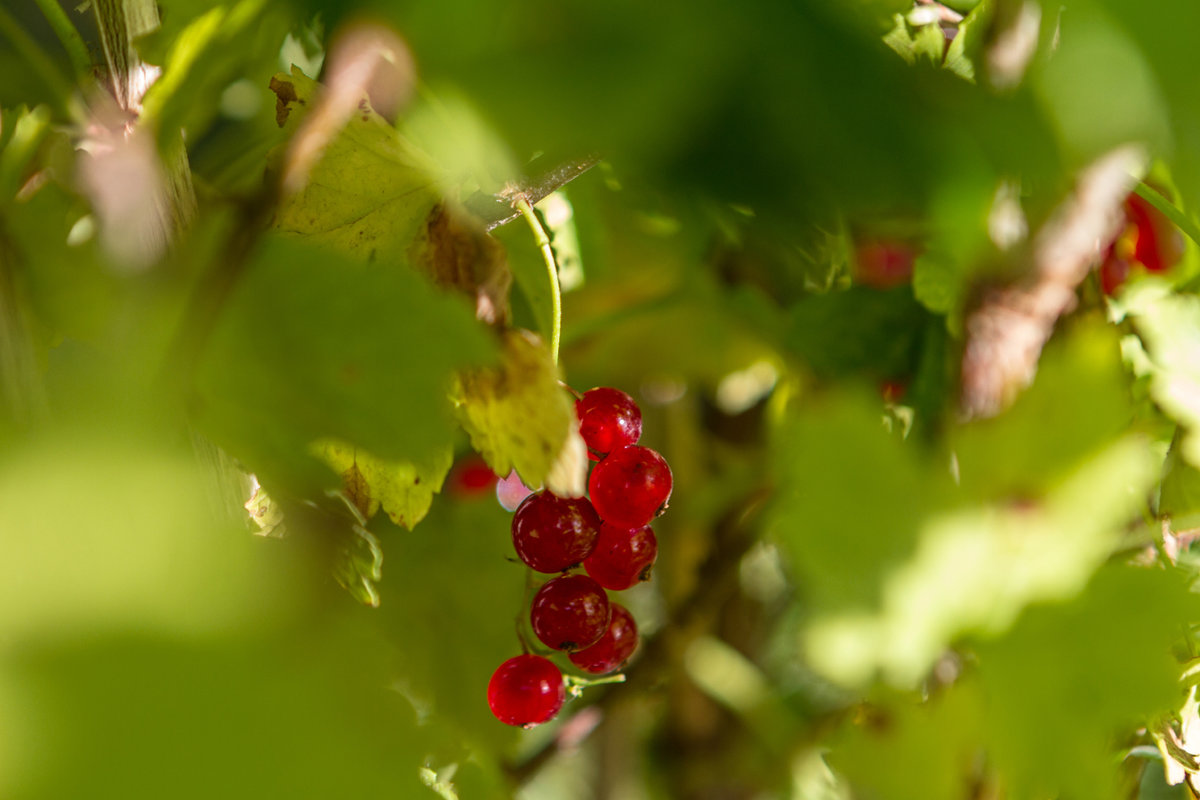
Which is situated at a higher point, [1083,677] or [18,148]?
[18,148]

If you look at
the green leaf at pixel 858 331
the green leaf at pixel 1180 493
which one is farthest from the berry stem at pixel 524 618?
the green leaf at pixel 1180 493

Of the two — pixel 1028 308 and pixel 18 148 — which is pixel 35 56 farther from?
pixel 1028 308

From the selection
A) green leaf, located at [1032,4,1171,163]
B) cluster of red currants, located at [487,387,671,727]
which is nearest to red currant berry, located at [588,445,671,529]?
cluster of red currants, located at [487,387,671,727]

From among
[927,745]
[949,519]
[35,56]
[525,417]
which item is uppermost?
[35,56]

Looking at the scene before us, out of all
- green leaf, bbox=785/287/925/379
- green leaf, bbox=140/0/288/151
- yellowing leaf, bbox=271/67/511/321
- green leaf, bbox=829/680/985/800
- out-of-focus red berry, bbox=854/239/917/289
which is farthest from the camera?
out-of-focus red berry, bbox=854/239/917/289

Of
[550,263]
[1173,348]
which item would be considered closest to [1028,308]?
[1173,348]

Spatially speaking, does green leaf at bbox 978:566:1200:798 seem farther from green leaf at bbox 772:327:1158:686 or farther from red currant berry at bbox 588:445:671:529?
red currant berry at bbox 588:445:671:529

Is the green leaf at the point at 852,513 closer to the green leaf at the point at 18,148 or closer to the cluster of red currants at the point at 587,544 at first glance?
the cluster of red currants at the point at 587,544
